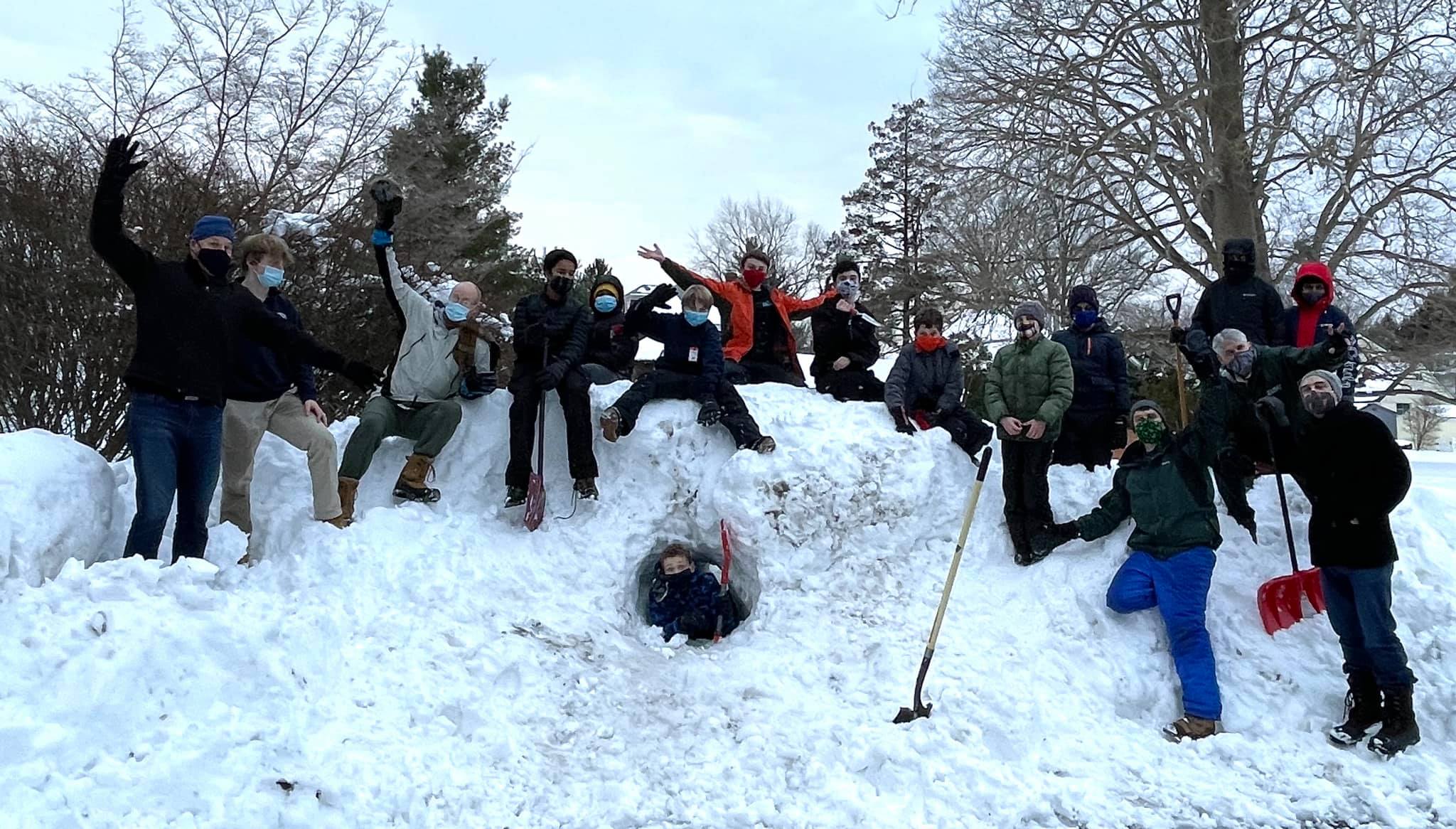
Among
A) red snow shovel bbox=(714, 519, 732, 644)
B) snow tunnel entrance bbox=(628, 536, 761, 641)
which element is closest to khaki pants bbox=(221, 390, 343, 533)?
snow tunnel entrance bbox=(628, 536, 761, 641)

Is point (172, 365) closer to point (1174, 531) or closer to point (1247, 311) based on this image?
point (1174, 531)

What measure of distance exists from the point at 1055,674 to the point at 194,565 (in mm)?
4546

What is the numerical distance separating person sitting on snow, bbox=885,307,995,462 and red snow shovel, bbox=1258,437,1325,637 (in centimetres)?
208

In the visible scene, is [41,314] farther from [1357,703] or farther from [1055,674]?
[1357,703]

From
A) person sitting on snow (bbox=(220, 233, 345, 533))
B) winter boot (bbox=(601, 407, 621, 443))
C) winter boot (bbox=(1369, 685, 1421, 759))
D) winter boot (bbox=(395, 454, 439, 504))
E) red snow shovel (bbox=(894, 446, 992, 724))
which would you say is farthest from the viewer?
winter boot (bbox=(601, 407, 621, 443))

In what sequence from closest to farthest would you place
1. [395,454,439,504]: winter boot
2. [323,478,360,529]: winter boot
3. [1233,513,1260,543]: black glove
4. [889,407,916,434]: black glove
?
[323,478,360,529]: winter boot, [1233,513,1260,543]: black glove, [395,454,439,504]: winter boot, [889,407,916,434]: black glove

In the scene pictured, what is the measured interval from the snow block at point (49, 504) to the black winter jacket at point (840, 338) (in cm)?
513

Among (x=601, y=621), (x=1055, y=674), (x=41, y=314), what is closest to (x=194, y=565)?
(x=601, y=621)

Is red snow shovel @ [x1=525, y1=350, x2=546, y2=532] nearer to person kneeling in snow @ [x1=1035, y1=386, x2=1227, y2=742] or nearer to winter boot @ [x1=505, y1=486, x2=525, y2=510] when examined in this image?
winter boot @ [x1=505, y1=486, x2=525, y2=510]

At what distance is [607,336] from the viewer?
722 centimetres

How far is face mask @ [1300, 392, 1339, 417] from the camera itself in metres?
4.82

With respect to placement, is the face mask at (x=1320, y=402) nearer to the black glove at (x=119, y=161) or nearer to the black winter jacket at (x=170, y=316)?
the black winter jacket at (x=170, y=316)

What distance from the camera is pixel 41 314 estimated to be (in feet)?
21.9

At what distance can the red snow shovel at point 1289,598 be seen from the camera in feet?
17.0
